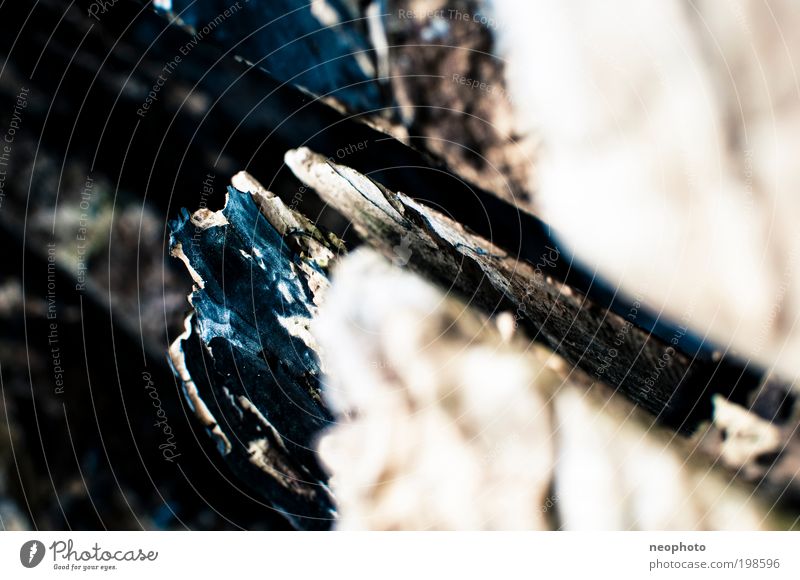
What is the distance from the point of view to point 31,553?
0.53 meters

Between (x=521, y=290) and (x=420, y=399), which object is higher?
(x=521, y=290)

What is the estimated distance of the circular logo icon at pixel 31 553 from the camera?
528 millimetres

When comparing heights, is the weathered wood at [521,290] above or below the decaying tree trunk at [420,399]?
above

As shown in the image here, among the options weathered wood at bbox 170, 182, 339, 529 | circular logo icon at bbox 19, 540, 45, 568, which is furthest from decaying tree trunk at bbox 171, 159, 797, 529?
circular logo icon at bbox 19, 540, 45, 568

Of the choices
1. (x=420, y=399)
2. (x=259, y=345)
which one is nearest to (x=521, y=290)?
(x=420, y=399)

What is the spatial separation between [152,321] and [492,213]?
15.5 inches

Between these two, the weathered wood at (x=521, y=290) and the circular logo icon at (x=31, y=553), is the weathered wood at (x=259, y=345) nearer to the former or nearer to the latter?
the weathered wood at (x=521, y=290)

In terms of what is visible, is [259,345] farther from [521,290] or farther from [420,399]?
[521,290]

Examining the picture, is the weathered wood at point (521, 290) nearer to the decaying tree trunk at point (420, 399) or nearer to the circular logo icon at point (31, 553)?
the decaying tree trunk at point (420, 399)

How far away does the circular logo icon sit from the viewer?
0.53 meters

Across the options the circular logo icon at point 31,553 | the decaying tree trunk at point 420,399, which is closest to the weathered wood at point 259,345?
the decaying tree trunk at point 420,399

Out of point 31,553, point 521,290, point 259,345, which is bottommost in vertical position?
point 31,553

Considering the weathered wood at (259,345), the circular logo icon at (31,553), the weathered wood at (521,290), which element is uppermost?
the weathered wood at (521,290)

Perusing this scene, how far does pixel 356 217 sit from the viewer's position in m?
0.56
